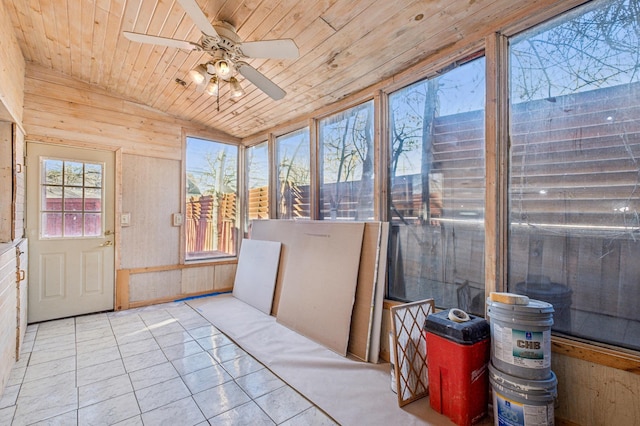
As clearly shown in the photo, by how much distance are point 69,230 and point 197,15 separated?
3.40m

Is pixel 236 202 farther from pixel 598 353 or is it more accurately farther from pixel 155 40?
pixel 598 353

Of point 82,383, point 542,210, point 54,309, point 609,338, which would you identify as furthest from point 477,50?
point 54,309

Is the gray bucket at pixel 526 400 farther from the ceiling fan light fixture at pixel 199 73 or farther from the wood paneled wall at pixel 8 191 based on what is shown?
the wood paneled wall at pixel 8 191

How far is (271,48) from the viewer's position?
6.48ft

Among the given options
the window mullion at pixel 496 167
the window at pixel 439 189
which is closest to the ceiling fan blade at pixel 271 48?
the window at pixel 439 189

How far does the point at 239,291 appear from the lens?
4.44 meters

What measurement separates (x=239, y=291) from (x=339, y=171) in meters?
2.44

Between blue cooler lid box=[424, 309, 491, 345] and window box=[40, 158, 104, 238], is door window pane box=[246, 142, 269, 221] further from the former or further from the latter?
blue cooler lid box=[424, 309, 491, 345]

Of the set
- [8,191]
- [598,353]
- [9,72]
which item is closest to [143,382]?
[8,191]

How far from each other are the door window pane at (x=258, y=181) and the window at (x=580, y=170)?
11.2 ft

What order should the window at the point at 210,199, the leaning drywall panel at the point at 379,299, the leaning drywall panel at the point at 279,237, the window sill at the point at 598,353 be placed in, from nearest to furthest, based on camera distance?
the window sill at the point at 598,353 → the leaning drywall panel at the point at 379,299 → the leaning drywall panel at the point at 279,237 → the window at the point at 210,199

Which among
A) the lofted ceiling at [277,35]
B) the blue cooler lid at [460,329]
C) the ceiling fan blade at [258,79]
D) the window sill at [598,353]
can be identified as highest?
the lofted ceiling at [277,35]

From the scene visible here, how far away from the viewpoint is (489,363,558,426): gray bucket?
1.58m

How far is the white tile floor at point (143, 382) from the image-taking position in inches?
74.5
